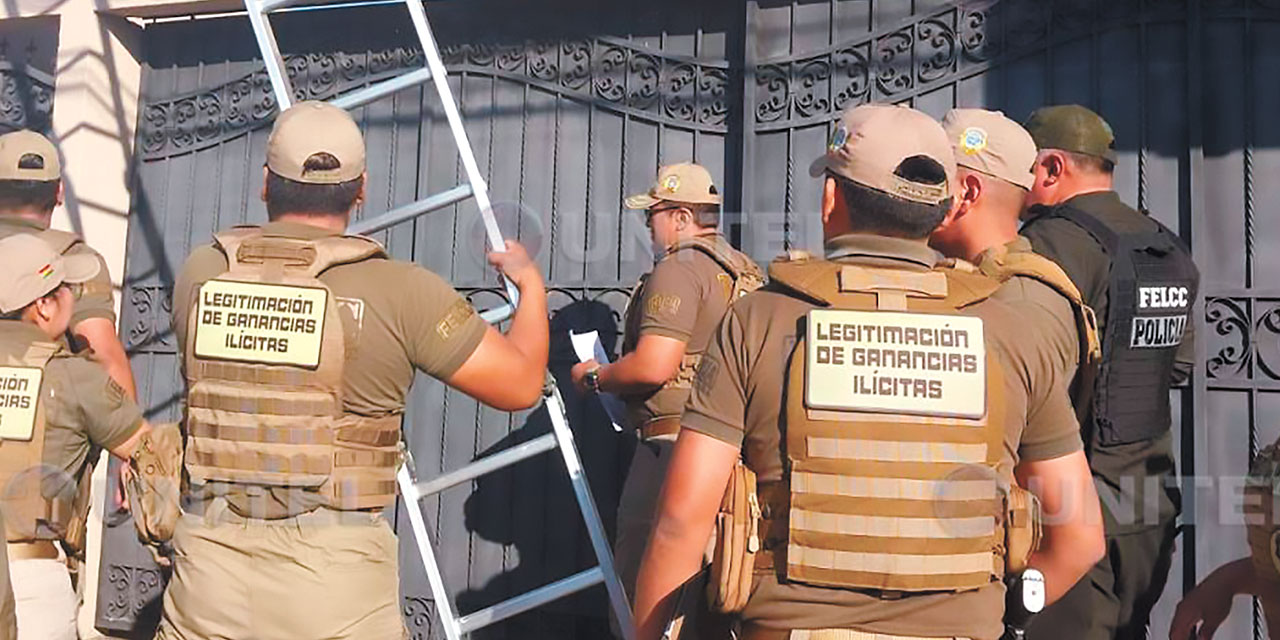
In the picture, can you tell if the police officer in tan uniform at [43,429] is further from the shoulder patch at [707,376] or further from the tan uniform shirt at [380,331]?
the shoulder patch at [707,376]

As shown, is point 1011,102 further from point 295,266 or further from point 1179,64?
point 295,266

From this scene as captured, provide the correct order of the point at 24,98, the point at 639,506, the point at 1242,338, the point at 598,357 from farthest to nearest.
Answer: the point at 24,98 → the point at 598,357 → the point at 1242,338 → the point at 639,506

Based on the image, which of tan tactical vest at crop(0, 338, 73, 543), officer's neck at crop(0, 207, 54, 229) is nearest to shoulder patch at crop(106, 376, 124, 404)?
tan tactical vest at crop(0, 338, 73, 543)

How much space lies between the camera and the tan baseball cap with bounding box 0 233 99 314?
268 centimetres

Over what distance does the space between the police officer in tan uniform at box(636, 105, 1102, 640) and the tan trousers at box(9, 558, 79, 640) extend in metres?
1.72

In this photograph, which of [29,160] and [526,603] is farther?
[29,160]

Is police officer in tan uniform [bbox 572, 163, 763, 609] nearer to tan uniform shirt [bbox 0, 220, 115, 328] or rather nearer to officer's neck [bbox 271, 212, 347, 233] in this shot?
officer's neck [bbox 271, 212, 347, 233]

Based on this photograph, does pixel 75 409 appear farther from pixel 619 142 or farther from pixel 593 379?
pixel 619 142

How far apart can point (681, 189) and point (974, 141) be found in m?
1.46

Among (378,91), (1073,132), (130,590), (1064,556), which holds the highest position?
(378,91)

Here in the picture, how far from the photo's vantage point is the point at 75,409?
2.65 metres

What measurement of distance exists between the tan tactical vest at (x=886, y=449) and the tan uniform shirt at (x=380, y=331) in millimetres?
827

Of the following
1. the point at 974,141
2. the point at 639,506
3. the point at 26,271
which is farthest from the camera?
the point at 639,506

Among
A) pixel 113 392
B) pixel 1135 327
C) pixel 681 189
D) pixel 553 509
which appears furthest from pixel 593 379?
pixel 1135 327
